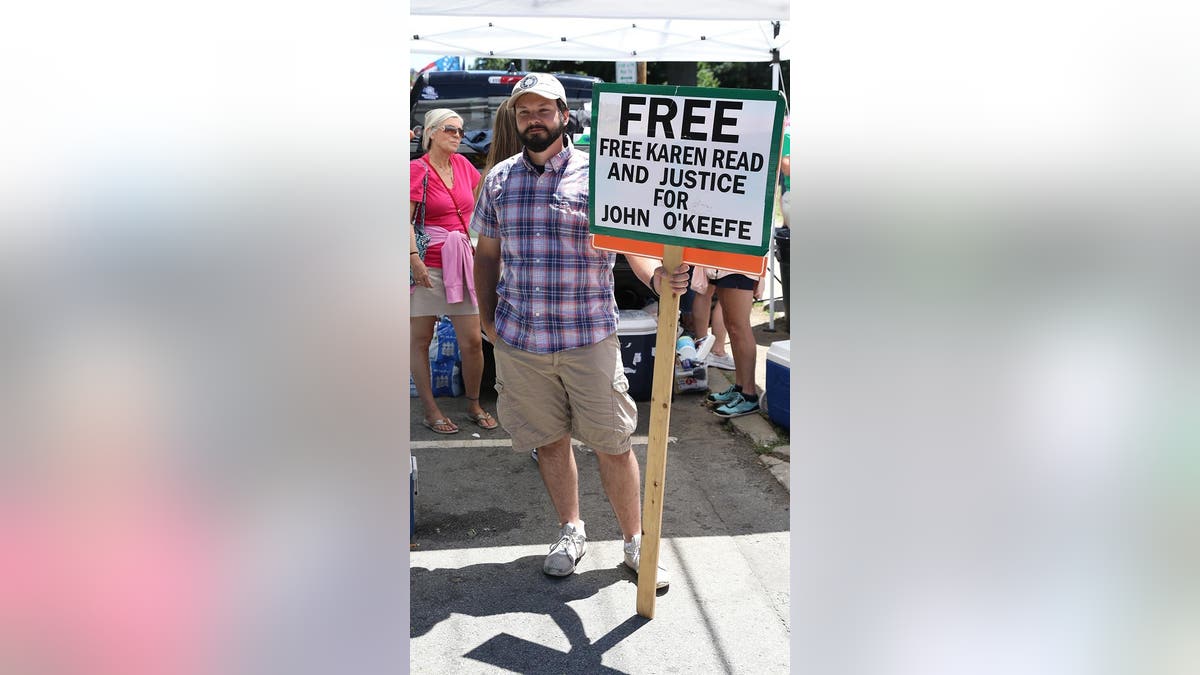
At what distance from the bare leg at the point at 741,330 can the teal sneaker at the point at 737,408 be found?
0.10 meters

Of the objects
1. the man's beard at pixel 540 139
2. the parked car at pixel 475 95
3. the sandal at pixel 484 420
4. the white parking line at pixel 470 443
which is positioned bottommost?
the white parking line at pixel 470 443

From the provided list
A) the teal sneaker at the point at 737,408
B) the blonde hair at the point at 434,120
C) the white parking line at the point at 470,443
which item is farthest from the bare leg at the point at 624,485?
the blonde hair at the point at 434,120

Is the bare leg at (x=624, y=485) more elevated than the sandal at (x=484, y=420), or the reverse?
the bare leg at (x=624, y=485)

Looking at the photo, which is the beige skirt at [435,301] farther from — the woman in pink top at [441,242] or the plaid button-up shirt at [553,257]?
the plaid button-up shirt at [553,257]

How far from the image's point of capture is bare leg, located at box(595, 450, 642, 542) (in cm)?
365

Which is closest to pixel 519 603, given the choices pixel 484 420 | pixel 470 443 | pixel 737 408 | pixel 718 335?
pixel 470 443

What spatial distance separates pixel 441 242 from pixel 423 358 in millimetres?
634

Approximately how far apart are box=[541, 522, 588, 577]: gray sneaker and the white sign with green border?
1240 mm

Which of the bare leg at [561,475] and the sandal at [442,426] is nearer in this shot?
the bare leg at [561,475]

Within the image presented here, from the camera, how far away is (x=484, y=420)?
577cm

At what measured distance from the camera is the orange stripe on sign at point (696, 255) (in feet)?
10.2
